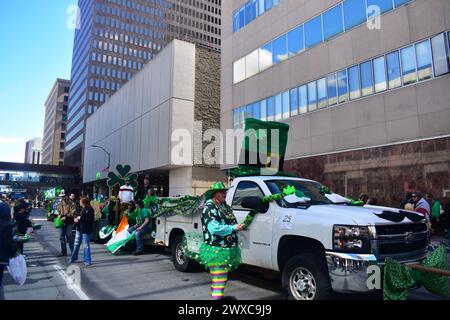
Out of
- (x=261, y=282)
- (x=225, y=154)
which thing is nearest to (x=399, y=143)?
(x=261, y=282)

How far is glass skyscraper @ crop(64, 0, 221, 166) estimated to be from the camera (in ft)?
331

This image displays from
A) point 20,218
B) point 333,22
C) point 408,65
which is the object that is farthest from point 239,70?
point 20,218

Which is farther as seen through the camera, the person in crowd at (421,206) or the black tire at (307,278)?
the person in crowd at (421,206)

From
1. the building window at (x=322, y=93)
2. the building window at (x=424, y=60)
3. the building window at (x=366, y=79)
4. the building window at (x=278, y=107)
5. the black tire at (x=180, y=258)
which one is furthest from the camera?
the building window at (x=278, y=107)

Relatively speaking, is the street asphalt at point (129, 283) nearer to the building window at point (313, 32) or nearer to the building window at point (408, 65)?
the building window at point (408, 65)

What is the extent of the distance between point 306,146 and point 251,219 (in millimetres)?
15954

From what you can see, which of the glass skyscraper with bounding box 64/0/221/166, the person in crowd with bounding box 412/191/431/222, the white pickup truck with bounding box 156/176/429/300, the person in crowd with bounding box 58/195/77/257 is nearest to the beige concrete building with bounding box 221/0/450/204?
the person in crowd with bounding box 412/191/431/222

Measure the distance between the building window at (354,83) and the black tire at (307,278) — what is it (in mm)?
15044

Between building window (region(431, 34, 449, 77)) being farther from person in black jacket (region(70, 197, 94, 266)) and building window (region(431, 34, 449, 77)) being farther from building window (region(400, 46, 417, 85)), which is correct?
person in black jacket (region(70, 197, 94, 266))

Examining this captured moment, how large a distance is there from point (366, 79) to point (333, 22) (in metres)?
4.53

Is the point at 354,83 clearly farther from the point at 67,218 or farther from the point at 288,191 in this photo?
the point at 67,218

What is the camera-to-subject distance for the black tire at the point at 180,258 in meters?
7.41

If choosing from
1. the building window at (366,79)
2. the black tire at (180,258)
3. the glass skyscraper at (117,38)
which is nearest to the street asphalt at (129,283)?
the black tire at (180,258)

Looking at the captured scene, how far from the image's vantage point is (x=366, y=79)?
1739 centimetres
